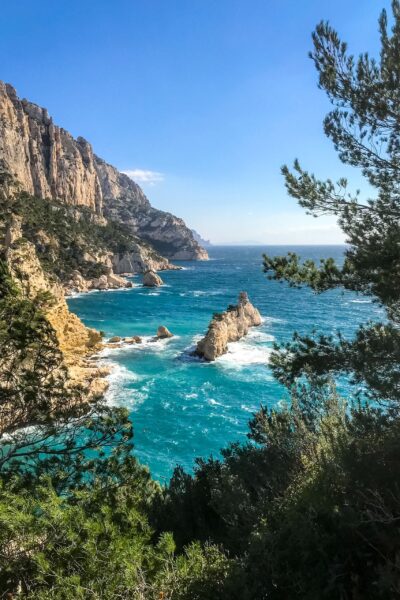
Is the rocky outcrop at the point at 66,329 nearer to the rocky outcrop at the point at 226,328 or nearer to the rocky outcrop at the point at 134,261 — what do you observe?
the rocky outcrop at the point at 226,328

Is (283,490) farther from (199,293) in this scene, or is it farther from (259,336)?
(199,293)

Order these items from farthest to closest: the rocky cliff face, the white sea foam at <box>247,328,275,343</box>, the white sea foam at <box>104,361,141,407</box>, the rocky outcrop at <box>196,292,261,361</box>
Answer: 1. the rocky cliff face
2. the white sea foam at <box>247,328,275,343</box>
3. the rocky outcrop at <box>196,292,261,361</box>
4. the white sea foam at <box>104,361,141,407</box>

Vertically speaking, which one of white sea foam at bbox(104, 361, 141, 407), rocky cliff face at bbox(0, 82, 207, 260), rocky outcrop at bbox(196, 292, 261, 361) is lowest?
white sea foam at bbox(104, 361, 141, 407)

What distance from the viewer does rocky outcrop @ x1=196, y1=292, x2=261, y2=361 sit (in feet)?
118

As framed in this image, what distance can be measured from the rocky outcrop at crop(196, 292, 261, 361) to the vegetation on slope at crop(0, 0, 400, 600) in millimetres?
22359

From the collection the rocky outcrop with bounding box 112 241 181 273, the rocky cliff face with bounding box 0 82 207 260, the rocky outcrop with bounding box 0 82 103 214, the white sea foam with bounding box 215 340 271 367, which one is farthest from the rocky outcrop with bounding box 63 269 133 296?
the white sea foam with bounding box 215 340 271 367

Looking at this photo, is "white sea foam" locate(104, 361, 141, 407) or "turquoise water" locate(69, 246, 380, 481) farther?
"white sea foam" locate(104, 361, 141, 407)

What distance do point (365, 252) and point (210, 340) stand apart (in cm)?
2817

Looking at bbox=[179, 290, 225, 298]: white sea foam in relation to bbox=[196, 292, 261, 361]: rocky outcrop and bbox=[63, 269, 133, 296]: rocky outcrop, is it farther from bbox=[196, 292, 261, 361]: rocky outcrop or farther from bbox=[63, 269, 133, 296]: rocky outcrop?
bbox=[196, 292, 261, 361]: rocky outcrop

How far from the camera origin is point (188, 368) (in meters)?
33.6

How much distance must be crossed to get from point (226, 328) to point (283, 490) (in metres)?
30.6

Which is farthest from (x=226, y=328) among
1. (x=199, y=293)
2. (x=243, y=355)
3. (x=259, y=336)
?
(x=199, y=293)

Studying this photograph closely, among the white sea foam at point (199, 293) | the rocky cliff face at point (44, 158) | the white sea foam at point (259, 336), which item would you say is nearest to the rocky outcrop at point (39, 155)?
the rocky cliff face at point (44, 158)

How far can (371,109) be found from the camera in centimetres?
868
